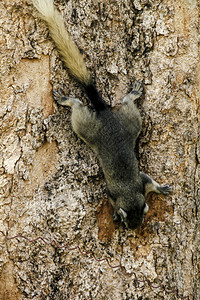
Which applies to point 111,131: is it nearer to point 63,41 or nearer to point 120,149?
point 120,149

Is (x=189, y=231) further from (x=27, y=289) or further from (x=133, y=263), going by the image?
(x=27, y=289)

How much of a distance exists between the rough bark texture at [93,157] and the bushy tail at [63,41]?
82 mm

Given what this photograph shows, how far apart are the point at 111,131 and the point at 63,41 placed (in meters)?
0.99

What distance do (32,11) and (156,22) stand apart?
3.88 feet

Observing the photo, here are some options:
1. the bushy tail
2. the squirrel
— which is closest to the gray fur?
the squirrel

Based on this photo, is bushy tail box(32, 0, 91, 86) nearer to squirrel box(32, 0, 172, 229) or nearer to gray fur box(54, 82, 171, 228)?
squirrel box(32, 0, 172, 229)

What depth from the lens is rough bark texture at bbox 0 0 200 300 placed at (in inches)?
140

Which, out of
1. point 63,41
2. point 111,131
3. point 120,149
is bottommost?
point 120,149

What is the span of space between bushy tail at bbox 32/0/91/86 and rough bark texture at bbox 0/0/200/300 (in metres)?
0.08

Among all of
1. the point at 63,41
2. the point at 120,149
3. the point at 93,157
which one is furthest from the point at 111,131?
the point at 63,41

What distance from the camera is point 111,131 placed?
155 inches

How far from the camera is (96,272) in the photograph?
362 cm

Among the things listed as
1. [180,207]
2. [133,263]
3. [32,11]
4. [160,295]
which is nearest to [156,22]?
[32,11]

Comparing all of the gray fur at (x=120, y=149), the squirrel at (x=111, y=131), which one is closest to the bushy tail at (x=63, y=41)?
the squirrel at (x=111, y=131)
